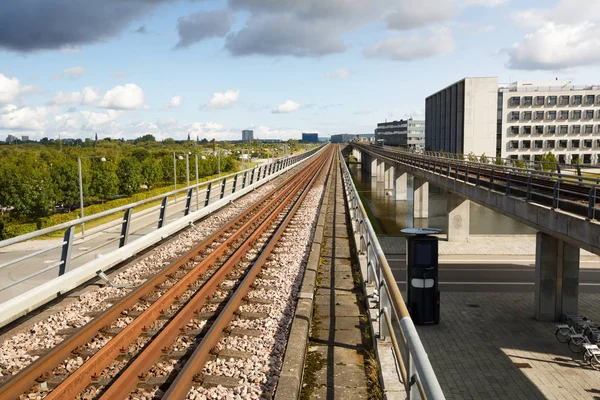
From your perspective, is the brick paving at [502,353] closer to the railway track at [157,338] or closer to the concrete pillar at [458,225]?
the railway track at [157,338]

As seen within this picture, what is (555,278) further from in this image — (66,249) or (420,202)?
(420,202)

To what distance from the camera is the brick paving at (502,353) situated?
40.5 feet

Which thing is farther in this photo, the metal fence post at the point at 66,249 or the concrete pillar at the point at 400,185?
the concrete pillar at the point at 400,185

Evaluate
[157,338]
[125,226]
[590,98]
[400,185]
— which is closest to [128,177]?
[400,185]

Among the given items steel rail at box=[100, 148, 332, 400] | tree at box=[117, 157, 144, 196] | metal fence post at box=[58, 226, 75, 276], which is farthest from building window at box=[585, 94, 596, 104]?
metal fence post at box=[58, 226, 75, 276]

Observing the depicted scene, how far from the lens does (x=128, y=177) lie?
82.1m

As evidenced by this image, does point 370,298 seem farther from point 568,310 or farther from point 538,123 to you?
point 538,123

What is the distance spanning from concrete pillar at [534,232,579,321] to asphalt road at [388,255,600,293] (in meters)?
3.42

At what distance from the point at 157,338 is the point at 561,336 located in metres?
14.1

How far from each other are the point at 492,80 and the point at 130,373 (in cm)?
8804

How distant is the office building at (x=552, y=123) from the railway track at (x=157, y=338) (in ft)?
285

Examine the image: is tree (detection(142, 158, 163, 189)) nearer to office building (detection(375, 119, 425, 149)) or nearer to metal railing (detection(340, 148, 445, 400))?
metal railing (detection(340, 148, 445, 400))

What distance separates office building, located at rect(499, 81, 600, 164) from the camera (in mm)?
87125

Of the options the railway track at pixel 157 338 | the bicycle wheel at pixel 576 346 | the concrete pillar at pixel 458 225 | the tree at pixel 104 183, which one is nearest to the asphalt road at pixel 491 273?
the concrete pillar at pixel 458 225
